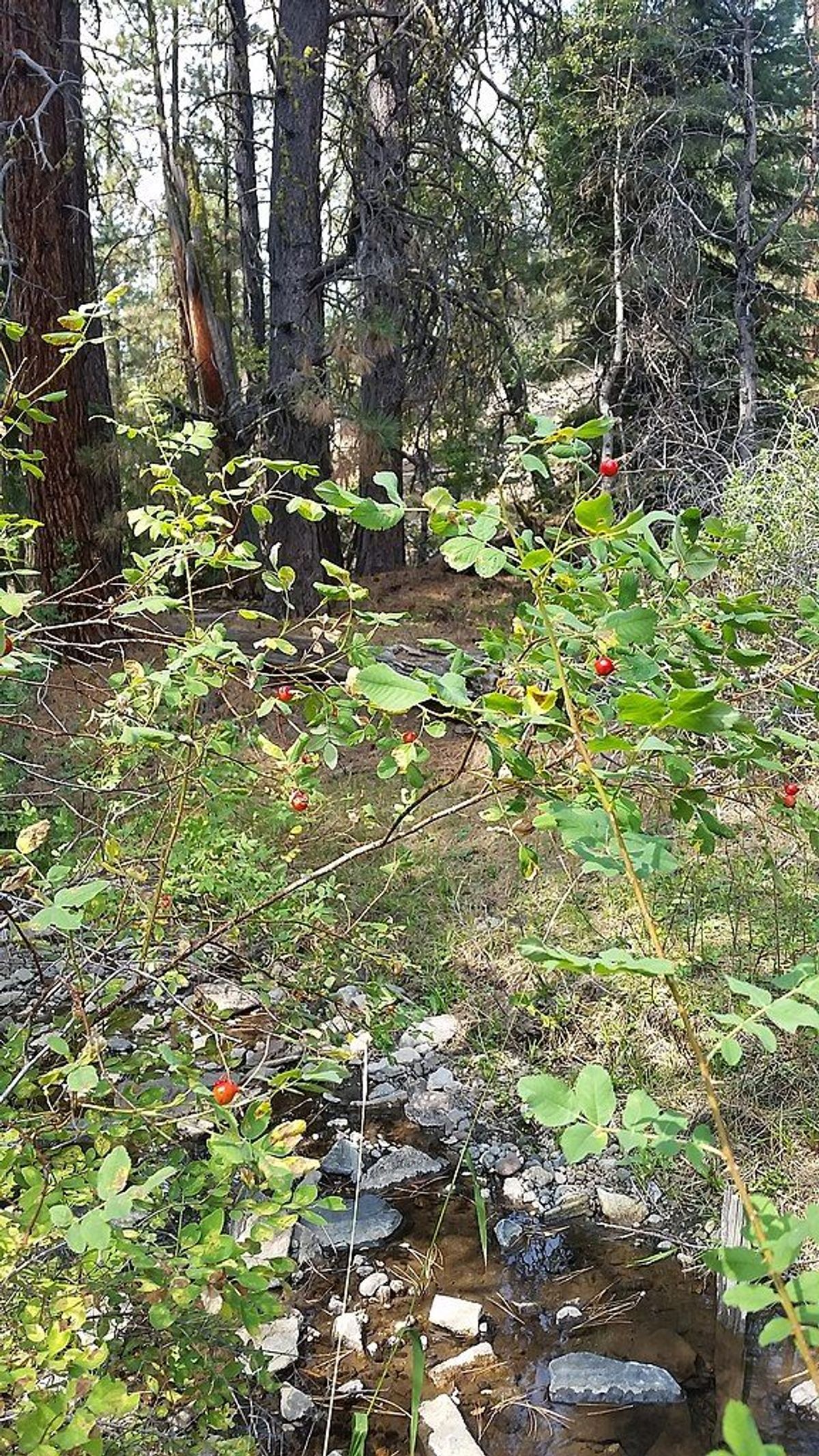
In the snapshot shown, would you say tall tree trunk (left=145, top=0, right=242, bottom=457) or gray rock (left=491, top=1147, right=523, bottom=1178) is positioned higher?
tall tree trunk (left=145, top=0, right=242, bottom=457)

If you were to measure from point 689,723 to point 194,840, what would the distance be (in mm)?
2248

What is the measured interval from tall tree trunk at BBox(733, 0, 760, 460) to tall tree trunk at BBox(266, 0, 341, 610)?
377 centimetres

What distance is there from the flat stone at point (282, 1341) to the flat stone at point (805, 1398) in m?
1.04

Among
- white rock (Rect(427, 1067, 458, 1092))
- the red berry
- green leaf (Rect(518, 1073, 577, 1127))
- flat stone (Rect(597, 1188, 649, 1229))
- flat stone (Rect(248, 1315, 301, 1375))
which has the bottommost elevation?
white rock (Rect(427, 1067, 458, 1092))

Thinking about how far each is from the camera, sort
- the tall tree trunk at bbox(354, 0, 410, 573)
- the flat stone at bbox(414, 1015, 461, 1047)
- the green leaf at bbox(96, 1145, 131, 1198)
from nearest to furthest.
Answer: the green leaf at bbox(96, 1145, 131, 1198) < the flat stone at bbox(414, 1015, 461, 1047) < the tall tree trunk at bbox(354, 0, 410, 573)

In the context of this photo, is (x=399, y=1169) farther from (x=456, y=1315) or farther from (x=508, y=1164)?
(x=456, y=1315)

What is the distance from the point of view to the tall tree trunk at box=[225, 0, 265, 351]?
305 inches

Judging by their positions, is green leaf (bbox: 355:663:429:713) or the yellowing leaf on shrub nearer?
green leaf (bbox: 355:663:429:713)

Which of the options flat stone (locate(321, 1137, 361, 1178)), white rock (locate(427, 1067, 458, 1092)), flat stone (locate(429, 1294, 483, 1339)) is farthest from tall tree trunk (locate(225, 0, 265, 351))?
flat stone (locate(429, 1294, 483, 1339))

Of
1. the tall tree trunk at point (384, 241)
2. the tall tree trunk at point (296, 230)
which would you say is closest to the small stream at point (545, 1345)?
the tall tree trunk at point (384, 241)

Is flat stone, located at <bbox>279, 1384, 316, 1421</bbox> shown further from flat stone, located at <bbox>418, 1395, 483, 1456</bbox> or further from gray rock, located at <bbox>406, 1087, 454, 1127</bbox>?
gray rock, located at <bbox>406, 1087, 454, 1127</bbox>

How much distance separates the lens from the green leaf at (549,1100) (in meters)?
0.66

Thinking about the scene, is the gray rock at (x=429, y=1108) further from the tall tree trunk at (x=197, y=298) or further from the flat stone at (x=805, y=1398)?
the tall tree trunk at (x=197, y=298)

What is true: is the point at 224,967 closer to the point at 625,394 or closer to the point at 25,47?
the point at 25,47
